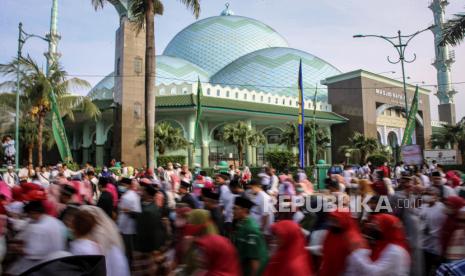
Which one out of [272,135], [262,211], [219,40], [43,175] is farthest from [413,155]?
[219,40]

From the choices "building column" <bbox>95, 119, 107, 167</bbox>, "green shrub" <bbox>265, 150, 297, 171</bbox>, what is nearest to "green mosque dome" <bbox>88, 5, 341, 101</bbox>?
"building column" <bbox>95, 119, 107, 167</bbox>

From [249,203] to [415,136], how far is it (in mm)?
52618

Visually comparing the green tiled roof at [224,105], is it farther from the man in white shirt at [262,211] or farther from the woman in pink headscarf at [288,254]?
the woman in pink headscarf at [288,254]

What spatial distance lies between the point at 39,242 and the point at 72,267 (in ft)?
4.09

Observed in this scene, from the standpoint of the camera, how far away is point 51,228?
4148mm

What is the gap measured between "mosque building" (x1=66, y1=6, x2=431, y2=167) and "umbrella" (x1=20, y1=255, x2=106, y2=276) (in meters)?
25.8

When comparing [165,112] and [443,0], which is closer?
[165,112]

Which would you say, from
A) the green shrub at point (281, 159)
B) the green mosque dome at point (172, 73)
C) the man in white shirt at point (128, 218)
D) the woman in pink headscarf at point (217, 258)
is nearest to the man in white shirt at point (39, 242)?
the woman in pink headscarf at point (217, 258)

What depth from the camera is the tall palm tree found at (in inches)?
630

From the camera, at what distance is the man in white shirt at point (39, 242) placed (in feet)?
13.1

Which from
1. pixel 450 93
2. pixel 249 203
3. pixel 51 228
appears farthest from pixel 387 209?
pixel 450 93

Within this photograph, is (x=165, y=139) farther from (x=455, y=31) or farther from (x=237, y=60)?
(x=237, y=60)

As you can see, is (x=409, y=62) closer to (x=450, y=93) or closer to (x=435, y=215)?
(x=435, y=215)

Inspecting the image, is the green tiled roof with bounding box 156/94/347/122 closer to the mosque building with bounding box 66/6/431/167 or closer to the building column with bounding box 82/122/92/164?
the mosque building with bounding box 66/6/431/167
